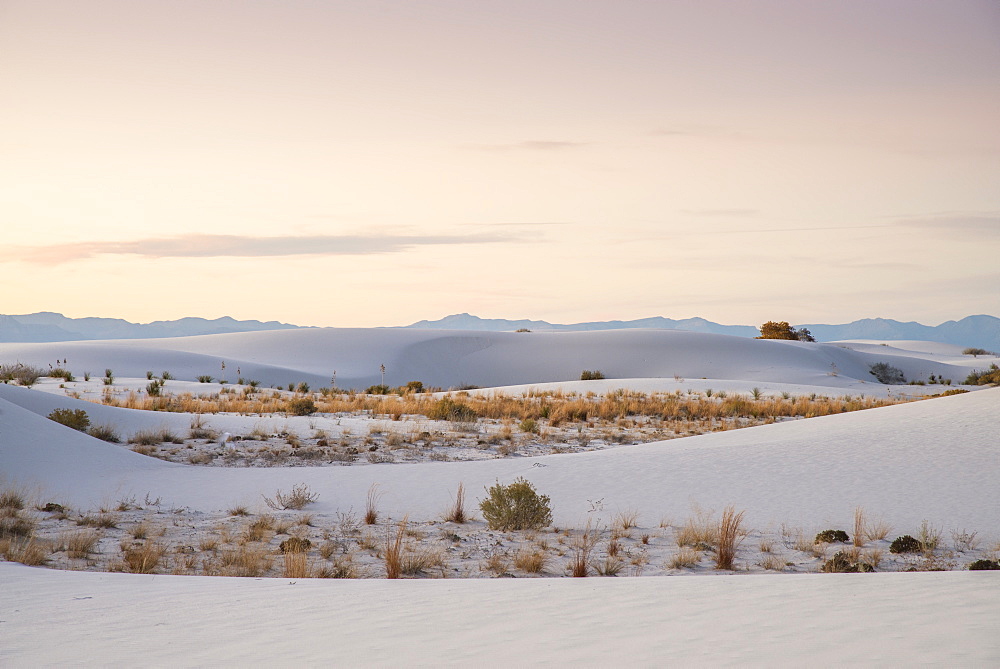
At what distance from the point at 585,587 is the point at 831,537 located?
335 centimetres

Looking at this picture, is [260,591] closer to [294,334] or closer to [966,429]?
[966,429]

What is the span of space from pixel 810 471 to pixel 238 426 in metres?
10.9

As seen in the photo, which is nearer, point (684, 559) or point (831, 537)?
point (684, 559)

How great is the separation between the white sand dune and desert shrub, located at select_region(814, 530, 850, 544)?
53 cm

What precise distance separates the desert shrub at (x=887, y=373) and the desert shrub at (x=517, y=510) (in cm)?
4854

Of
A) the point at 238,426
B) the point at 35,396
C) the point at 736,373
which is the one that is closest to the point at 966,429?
the point at 238,426

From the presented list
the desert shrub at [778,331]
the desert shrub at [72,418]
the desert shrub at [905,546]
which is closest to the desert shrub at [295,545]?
the desert shrub at [905,546]

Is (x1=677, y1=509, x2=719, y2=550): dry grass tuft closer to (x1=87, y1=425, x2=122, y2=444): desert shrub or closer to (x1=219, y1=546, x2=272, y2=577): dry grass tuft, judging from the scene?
(x1=219, y1=546, x2=272, y2=577): dry grass tuft

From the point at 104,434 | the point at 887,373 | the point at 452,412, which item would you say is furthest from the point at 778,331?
the point at 104,434

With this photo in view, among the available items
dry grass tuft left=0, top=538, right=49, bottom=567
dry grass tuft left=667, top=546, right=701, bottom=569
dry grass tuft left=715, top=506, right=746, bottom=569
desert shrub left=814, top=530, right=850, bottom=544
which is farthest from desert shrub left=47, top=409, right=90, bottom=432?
desert shrub left=814, top=530, right=850, bottom=544

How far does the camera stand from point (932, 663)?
126 inches

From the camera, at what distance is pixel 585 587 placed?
5297mm

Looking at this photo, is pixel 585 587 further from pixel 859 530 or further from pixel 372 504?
pixel 372 504

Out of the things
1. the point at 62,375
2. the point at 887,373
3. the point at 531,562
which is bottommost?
the point at 531,562
